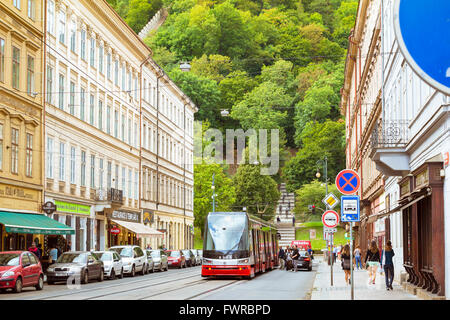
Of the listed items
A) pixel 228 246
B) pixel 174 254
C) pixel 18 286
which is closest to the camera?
pixel 18 286

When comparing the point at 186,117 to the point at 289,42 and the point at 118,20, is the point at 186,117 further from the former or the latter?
the point at 289,42

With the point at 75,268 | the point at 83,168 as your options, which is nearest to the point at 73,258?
the point at 75,268

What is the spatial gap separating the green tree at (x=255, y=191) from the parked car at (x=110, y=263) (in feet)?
246

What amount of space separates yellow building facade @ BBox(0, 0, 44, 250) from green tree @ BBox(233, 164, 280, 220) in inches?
2897

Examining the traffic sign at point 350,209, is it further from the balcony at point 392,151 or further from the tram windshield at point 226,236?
the tram windshield at point 226,236

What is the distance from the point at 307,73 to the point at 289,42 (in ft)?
27.7

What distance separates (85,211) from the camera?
A: 4728 cm

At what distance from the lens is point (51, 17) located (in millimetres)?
41812

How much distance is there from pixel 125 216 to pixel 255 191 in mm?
56820

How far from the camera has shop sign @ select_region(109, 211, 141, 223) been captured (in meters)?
53.4

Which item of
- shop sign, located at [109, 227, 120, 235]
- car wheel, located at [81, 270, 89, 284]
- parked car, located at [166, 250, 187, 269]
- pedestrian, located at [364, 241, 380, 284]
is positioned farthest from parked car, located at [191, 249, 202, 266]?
pedestrian, located at [364, 241, 380, 284]

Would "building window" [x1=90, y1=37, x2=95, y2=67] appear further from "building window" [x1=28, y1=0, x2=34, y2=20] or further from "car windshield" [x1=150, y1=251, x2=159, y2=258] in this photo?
"car windshield" [x1=150, y1=251, x2=159, y2=258]

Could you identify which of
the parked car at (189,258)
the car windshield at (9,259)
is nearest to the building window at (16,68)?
the car windshield at (9,259)

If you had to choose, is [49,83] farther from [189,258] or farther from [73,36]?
[189,258]
